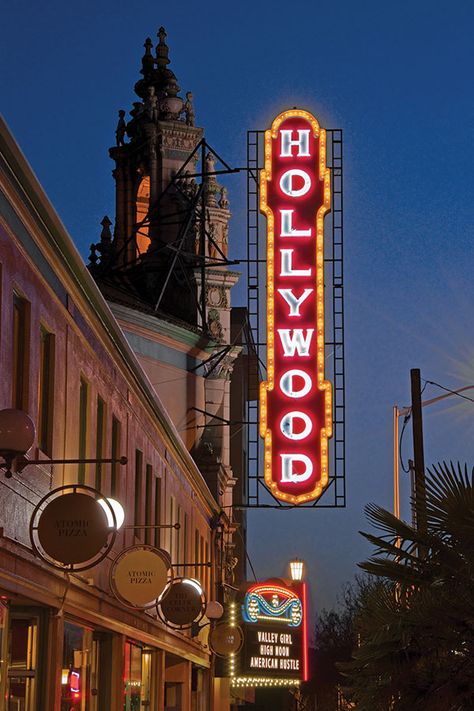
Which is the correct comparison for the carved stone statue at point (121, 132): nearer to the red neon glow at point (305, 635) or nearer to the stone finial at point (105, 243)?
the stone finial at point (105, 243)

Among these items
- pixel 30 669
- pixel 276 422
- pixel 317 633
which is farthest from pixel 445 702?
pixel 317 633

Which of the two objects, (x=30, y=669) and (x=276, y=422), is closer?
(x=30, y=669)

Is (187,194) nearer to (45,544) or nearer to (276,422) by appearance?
(276,422)

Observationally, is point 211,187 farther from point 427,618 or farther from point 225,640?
point 427,618

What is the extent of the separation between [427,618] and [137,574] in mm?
7757

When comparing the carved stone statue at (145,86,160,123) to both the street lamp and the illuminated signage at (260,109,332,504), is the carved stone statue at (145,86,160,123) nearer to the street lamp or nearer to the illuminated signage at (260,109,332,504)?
the illuminated signage at (260,109,332,504)

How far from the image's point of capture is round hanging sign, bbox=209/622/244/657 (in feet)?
115

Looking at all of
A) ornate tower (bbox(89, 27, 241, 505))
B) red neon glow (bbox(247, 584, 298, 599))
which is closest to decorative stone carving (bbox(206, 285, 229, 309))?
ornate tower (bbox(89, 27, 241, 505))

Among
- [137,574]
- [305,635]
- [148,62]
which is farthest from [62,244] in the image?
[148,62]

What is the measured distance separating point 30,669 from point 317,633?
111 metres

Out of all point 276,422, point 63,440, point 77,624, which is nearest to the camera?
point 63,440

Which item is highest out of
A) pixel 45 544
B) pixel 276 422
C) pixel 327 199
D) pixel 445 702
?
pixel 327 199

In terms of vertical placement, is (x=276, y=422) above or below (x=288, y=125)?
below

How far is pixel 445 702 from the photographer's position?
11891 millimetres
